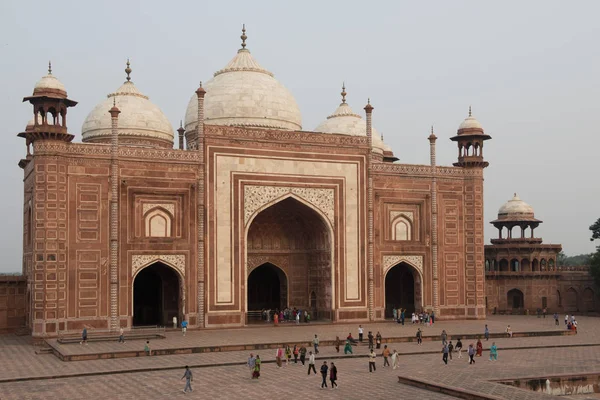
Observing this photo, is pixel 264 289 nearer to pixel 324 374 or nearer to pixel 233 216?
pixel 233 216

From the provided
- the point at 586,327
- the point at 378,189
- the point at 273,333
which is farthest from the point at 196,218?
the point at 586,327

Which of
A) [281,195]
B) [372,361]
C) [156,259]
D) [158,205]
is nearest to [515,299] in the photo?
[281,195]

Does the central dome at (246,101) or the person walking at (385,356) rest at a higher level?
the central dome at (246,101)

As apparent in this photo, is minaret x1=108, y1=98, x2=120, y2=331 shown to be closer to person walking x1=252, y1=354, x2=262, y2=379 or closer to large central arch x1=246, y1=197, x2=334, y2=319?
large central arch x1=246, y1=197, x2=334, y2=319

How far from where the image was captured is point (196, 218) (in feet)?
79.5

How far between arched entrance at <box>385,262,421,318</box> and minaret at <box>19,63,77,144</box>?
13.3 metres

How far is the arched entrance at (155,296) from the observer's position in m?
25.1

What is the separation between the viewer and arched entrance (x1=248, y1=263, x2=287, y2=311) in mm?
28234

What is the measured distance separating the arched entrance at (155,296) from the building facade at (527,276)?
1584 cm

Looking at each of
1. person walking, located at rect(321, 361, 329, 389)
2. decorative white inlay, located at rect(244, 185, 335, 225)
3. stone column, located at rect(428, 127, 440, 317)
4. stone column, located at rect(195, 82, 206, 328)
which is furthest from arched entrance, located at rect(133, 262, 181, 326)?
person walking, located at rect(321, 361, 329, 389)

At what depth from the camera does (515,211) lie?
36.4 meters

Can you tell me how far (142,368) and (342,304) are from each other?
10.7 meters

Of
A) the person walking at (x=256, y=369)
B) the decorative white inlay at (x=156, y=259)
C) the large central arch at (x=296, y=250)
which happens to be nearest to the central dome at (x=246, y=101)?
the large central arch at (x=296, y=250)

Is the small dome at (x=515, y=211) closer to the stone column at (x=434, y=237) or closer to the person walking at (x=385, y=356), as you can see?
the stone column at (x=434, y=237)
